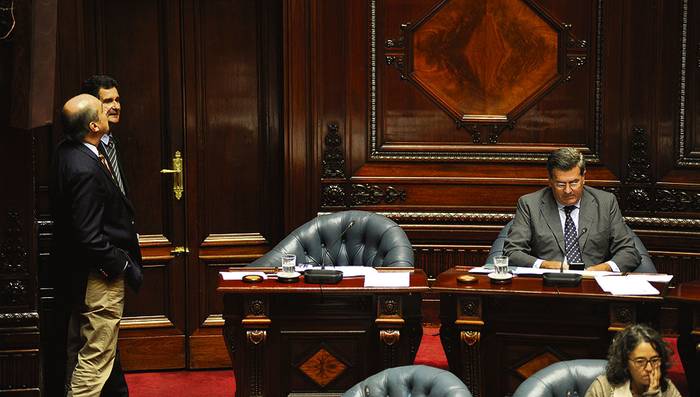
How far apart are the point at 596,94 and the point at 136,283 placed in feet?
10.3

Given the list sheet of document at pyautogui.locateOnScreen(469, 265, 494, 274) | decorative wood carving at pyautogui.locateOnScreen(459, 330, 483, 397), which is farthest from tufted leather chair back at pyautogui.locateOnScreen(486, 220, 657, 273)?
decorative wood carving at pyautogui.locateOnScreen(459, 330, 483, 397)

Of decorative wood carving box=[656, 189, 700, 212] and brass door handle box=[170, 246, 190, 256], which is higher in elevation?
decorative wood carving box=[656, 189, 700, 212]

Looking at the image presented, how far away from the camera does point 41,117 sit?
5633 mm

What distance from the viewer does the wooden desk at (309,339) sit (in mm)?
5496

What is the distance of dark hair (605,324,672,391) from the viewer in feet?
14.1

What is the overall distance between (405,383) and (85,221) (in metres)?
1.88

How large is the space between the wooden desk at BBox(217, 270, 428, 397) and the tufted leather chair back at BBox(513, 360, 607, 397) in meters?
1.24

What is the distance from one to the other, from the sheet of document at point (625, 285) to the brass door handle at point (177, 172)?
260cm

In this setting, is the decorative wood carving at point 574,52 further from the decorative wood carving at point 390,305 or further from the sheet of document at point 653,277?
the decorative wood carving at point 390,305

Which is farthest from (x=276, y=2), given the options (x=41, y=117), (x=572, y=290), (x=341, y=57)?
(x=572, y=290)

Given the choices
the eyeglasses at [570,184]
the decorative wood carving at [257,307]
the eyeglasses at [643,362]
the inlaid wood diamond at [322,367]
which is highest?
the eyeglasses at [570,184]

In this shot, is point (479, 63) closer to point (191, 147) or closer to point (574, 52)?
point (574, 52)

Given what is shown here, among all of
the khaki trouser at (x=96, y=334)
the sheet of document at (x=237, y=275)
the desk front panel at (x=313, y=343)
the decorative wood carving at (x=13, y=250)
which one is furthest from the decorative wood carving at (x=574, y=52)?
the decorative wood carving at (x=13, y=250)

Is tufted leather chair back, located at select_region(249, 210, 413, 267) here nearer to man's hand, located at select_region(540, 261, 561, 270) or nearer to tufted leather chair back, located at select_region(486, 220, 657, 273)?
tufted leather chair back, located at select_region(486, 220, 657, 273)
